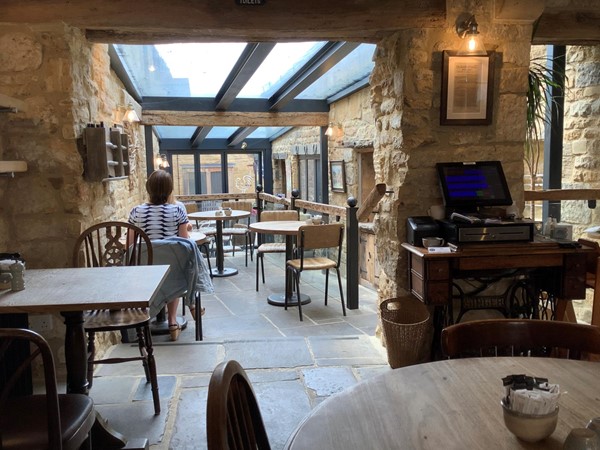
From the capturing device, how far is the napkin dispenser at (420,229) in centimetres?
289

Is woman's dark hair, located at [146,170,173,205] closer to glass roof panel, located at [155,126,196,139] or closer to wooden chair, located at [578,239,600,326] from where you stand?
wooden chair, located at [578,239,600,326]

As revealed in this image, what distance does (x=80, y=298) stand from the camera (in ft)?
6.18

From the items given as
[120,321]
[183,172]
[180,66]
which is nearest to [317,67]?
[180,66]

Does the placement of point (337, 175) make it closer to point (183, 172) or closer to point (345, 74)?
point (345, 74)

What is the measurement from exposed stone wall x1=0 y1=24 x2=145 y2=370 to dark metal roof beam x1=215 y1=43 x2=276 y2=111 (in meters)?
1.62

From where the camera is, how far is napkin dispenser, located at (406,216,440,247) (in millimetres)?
2893

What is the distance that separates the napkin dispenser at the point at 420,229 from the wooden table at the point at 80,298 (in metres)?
1.42

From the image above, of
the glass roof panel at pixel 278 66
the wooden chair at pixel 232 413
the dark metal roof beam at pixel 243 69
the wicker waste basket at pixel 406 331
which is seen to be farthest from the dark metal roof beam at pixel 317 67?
the wooden chair at pixel 232 413

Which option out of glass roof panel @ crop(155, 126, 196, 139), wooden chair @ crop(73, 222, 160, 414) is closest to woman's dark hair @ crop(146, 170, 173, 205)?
wooden chair @ crop(73, 222, 160, 414)

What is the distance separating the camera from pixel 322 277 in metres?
6.24

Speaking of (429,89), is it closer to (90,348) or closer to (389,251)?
(389,251)

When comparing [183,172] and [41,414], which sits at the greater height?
[183,172]

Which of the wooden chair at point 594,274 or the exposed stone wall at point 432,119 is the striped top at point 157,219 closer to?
the exposed stone wall at point 432,119

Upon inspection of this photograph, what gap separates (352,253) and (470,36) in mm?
2343
